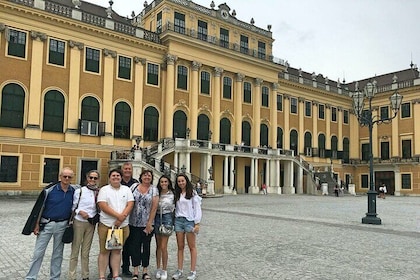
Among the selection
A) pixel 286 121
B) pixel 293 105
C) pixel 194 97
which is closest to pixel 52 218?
pixel 194 97

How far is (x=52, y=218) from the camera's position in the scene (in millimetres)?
5957

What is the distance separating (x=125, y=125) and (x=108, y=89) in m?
3.28

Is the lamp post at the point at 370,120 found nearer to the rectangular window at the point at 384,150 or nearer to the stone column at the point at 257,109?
the stone column at the point at 257,109

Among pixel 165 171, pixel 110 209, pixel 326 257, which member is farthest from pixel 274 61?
pixel 110 209

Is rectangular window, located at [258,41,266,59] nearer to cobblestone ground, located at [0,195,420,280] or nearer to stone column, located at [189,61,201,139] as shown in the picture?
stone column, located at [189,61,201,139]

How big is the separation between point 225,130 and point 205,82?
5.14m

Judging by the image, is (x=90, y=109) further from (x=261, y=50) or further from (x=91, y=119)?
(x=261, y=50)

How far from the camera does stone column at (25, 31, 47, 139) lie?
→ 93.4ft

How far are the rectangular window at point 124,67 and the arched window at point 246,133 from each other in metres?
13.2

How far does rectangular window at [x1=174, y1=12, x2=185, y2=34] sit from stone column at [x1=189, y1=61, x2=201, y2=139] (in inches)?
130

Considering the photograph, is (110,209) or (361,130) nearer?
(110,209)

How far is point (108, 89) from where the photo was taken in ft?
106

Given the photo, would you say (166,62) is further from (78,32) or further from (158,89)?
(78,32)

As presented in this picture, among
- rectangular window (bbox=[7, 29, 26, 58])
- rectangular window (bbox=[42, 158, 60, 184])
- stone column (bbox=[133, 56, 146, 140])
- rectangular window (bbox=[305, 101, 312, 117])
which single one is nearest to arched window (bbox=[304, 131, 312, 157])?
rectangular window (bbox=[305, 101, 312, 117])
